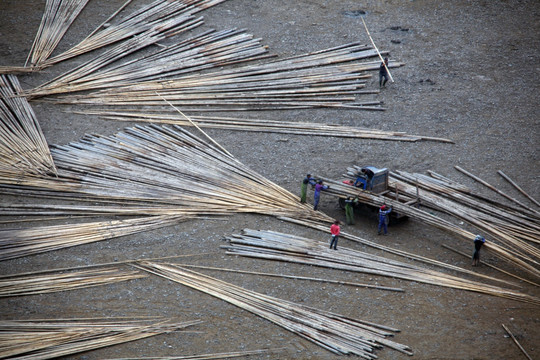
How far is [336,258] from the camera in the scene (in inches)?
545

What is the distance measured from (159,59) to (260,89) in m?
3.65

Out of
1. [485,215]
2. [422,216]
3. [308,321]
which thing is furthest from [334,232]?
[485,215]

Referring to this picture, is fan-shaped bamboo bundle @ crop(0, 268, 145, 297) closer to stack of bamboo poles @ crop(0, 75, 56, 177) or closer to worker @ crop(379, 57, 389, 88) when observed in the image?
stack of bamboo poles @ crop(0, 75, 56, 177)

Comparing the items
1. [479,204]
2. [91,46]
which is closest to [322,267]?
[479,204]

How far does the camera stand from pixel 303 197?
15.8 metres

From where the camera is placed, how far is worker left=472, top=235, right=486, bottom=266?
1342 centimetres

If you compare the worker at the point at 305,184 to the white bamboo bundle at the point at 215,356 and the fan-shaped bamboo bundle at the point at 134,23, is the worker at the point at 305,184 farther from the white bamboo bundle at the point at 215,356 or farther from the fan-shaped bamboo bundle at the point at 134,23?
the fan-shaped bamboo bundle at the point at 134,23

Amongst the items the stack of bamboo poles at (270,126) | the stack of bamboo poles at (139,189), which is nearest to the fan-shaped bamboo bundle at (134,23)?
the stack of bamboo poles at (270,126)

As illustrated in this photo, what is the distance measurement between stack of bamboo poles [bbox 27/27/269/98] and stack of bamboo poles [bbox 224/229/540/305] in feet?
28.3

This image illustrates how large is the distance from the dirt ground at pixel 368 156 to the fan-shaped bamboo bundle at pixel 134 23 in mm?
478

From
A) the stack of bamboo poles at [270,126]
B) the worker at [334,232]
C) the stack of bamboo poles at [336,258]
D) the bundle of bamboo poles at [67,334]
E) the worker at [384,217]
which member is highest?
the stack of bamboo poles at [270,126]

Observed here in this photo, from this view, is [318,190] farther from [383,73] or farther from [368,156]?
[383,73]

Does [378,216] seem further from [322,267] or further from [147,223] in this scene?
[147,223]

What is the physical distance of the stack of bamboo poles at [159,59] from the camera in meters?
21.1
